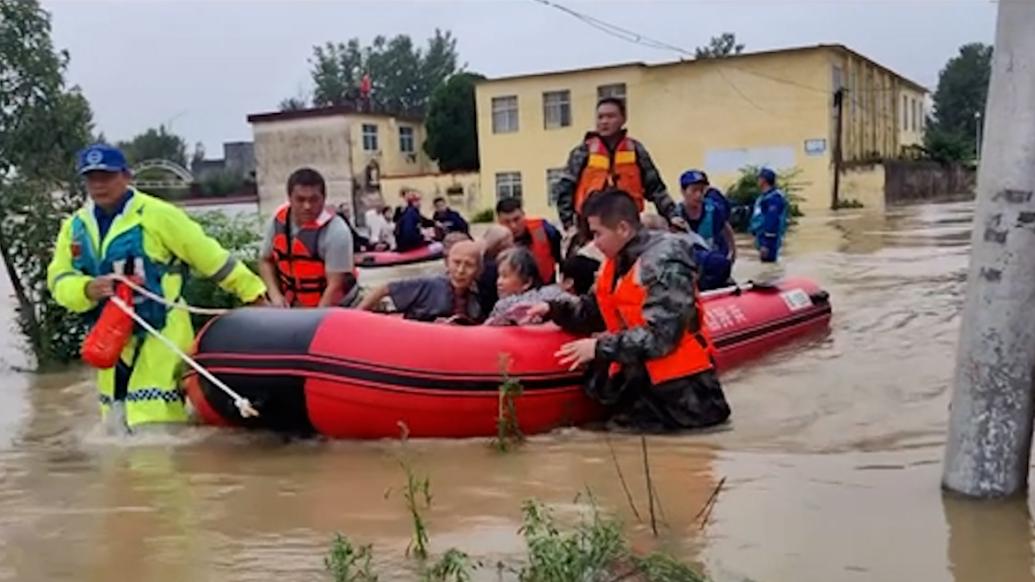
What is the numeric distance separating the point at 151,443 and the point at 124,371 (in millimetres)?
346

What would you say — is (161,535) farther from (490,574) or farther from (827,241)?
(827,241)

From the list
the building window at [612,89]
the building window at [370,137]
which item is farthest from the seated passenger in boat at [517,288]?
the building window at [370,137]

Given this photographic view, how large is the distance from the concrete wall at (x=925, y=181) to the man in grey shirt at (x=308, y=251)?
25.1 m

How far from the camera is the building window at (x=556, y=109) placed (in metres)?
34.9

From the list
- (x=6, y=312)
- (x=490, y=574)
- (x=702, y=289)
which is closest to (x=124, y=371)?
(x=490, y=574)

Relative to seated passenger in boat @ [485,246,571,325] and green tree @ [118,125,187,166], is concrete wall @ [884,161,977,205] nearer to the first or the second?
seated passenger in boat @ [485,246,571,325]

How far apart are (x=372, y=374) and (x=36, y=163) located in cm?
599

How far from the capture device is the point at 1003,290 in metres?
3.80

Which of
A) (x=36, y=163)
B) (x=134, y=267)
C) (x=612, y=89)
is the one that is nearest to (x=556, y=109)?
(x=612, y=89)

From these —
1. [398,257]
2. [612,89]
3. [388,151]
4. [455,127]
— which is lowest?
[398,257]

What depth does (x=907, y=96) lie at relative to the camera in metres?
44.8

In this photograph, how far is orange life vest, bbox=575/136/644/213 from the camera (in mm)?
7480

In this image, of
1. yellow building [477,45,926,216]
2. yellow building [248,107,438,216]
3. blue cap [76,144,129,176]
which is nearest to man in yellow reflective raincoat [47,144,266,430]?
blue cap [76,144,129,176]

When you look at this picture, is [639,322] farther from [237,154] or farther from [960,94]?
[960,94]
